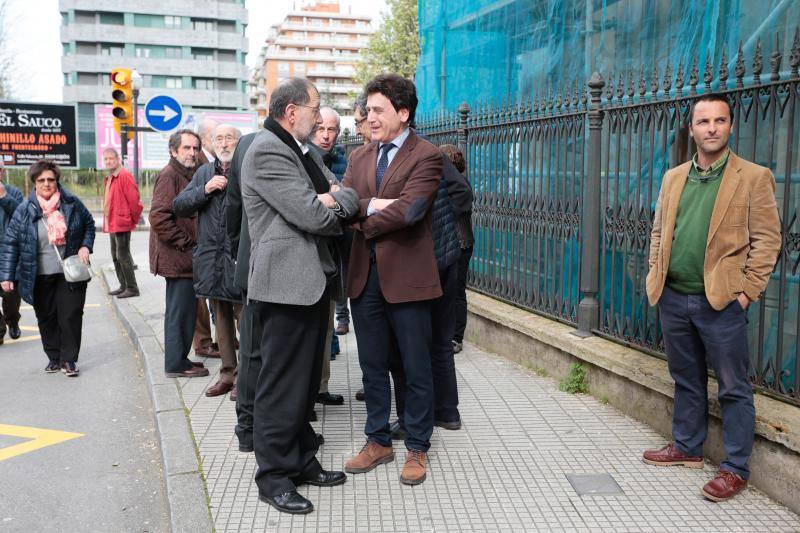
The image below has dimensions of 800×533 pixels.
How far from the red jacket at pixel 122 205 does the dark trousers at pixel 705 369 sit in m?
8.27

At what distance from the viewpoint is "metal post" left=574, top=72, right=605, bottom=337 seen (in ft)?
18.4

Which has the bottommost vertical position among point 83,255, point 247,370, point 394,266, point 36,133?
point 247,370

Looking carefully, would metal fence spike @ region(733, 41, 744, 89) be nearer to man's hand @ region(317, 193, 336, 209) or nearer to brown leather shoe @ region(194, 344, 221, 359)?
man's hand @ region(317, 193, 336, 209)

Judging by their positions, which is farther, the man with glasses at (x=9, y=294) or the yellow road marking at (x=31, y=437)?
the man with glasses at (x=9, y=294)

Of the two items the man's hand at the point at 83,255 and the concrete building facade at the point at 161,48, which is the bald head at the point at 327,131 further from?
the concrete building facade at the point at 161,48

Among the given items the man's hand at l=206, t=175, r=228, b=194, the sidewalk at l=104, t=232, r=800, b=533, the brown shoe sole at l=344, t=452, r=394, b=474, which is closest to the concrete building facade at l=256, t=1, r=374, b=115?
the man's hand at l=206, t=175, r=228, b=194

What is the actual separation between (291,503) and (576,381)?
2690mm

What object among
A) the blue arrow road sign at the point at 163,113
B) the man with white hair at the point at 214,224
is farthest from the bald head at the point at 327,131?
the blue arrow road sign at the point at 163,113

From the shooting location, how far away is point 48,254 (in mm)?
6703

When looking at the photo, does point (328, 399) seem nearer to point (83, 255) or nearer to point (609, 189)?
point (609, 189)

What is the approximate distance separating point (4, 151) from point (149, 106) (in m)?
18.1

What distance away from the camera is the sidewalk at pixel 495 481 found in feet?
11.8

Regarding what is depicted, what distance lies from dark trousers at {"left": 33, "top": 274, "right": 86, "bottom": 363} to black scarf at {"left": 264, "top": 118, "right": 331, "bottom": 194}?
3.77 metres

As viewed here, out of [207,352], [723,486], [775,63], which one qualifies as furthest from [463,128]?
[723,486]
